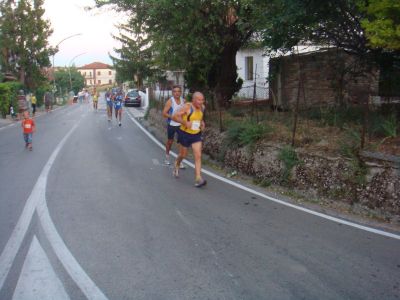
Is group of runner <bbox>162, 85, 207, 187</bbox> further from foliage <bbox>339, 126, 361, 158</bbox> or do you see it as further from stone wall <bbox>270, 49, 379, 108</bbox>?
stone wall <bbox>270, 49, 379, 108</bbox>

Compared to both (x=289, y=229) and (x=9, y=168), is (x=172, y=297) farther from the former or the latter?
(x=9, y=168)

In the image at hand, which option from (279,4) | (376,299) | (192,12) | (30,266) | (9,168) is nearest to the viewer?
(376,299)

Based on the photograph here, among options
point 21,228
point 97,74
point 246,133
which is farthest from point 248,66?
point 97,74

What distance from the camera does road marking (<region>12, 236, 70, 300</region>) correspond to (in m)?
3.99

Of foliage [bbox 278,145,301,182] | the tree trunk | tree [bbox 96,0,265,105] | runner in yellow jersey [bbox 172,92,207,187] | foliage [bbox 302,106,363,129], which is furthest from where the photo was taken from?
the tree trunk

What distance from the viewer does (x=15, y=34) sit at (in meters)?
38.2

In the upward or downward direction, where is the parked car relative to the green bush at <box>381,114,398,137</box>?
upward

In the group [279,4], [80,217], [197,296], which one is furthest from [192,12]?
[197,296]

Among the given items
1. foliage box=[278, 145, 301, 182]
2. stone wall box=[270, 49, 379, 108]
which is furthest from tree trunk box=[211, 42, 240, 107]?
foliage box=[278, 145, 301, 182]

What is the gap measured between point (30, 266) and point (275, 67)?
12749 mm

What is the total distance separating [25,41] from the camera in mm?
38906

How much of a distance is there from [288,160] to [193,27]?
21.7 feet

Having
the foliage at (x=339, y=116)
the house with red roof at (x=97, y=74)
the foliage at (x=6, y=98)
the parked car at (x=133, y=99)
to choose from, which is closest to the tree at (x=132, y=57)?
the parked car at (x=133, y=99)

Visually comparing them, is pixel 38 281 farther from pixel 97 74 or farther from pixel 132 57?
pixel 97 74
